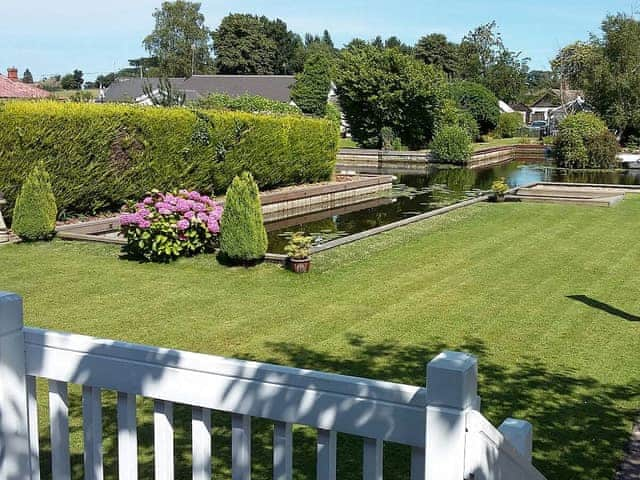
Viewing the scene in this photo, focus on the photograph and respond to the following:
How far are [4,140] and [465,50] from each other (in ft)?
250

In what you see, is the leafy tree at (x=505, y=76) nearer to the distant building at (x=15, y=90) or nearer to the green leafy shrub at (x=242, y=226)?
the distant building at (x=15, y=90)

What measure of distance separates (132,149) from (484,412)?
13.5 meters

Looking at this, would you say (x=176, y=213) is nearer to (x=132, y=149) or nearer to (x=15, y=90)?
(x=132, y=149)

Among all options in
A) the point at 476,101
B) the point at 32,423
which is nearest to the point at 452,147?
the point at 476,101

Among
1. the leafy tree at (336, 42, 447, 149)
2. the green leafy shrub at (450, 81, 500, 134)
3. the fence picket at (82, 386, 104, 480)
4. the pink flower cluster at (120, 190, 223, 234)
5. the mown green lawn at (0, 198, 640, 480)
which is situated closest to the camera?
the fence picket at (82, 386, 104, 480)

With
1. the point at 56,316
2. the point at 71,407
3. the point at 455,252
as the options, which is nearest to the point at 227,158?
the point at 455,252

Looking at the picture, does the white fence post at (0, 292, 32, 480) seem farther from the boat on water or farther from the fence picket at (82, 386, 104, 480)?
the boat on water

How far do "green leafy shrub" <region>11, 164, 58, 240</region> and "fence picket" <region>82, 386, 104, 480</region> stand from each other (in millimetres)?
11044

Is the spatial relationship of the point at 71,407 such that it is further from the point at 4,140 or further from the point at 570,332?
the point at 4,140

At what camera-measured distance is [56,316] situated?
8.19 m

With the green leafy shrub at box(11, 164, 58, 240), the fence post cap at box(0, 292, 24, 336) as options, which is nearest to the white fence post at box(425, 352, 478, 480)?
the fence post cap at box(0, 292, 24, 336)

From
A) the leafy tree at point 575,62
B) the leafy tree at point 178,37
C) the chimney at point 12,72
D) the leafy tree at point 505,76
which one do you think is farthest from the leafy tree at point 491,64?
the chimney at point 12,72

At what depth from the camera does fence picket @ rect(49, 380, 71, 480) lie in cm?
240

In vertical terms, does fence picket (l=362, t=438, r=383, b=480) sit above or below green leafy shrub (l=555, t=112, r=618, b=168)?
Result: below
